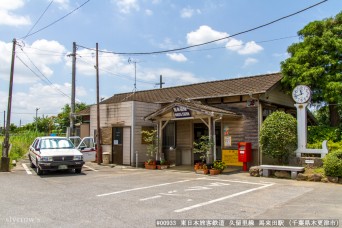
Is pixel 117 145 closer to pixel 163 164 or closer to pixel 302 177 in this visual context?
pixel 163 164

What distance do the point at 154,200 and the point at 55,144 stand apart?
27.4ft

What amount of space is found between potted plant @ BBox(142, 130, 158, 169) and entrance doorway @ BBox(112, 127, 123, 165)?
5.05ft

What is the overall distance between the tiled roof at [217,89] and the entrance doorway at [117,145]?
9.79ft

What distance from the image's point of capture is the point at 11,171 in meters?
15.5

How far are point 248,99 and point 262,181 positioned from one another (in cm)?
498

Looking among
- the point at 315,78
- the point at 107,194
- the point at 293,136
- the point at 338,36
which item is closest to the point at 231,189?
the point at 107,194

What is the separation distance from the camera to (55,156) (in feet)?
45.1

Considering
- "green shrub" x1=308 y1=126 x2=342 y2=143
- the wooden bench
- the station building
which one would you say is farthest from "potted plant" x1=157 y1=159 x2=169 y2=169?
"green shrub" x1=308 y1=126 x2=342 y2=143

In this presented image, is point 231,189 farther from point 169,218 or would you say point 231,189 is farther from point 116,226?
point 116,226

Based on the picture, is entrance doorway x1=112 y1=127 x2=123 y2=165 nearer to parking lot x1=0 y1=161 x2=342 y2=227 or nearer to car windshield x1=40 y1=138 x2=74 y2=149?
car windshield x1=40 y1=138 x2=74 y2=149

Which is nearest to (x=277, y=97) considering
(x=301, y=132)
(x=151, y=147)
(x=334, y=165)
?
(x=301, y=132)

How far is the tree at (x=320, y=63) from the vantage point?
48.8ft

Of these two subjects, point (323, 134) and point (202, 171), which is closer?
point (202, 171)

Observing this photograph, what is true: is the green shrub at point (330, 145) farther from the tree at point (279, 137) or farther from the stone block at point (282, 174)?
the stone block at point (282, 174)
